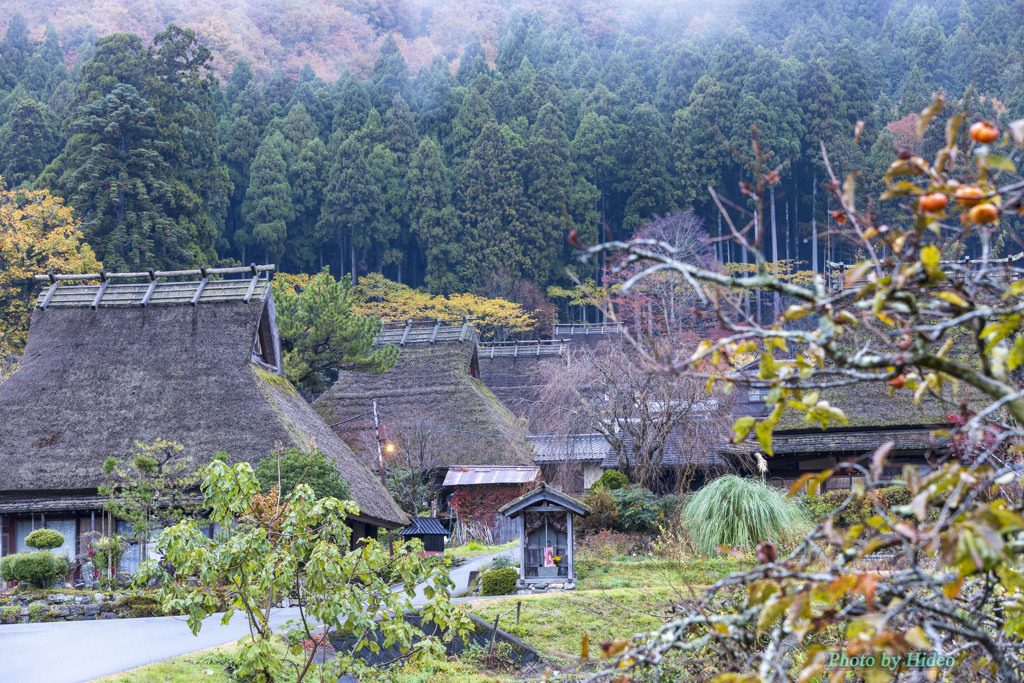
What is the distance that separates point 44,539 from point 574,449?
13.7m

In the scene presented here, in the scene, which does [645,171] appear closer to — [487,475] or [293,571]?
[487,475]

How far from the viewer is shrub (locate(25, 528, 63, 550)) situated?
15633 mm

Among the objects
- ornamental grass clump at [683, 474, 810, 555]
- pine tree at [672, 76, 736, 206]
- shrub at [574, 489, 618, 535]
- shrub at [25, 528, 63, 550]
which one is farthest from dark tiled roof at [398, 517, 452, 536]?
pine tree at [672, 76, 736, 206]

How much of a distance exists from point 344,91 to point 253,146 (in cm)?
639

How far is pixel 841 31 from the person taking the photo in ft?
217

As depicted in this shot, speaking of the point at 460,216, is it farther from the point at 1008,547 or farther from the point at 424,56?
the point at 1008,547

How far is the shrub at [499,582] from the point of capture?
15.2m

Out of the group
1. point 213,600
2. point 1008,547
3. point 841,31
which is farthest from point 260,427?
point 841,31

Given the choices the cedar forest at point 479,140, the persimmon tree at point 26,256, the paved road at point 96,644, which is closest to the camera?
the paved road at point 96,644

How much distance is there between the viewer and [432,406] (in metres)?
28.5

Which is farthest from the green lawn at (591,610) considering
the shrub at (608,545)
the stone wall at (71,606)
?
the stone wall at (71,606)

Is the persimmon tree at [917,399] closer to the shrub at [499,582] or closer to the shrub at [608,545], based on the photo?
the shrub at [499,582]

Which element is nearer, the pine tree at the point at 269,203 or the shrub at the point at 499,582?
the shrub at the point at 499,582

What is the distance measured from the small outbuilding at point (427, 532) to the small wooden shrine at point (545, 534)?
424cm
